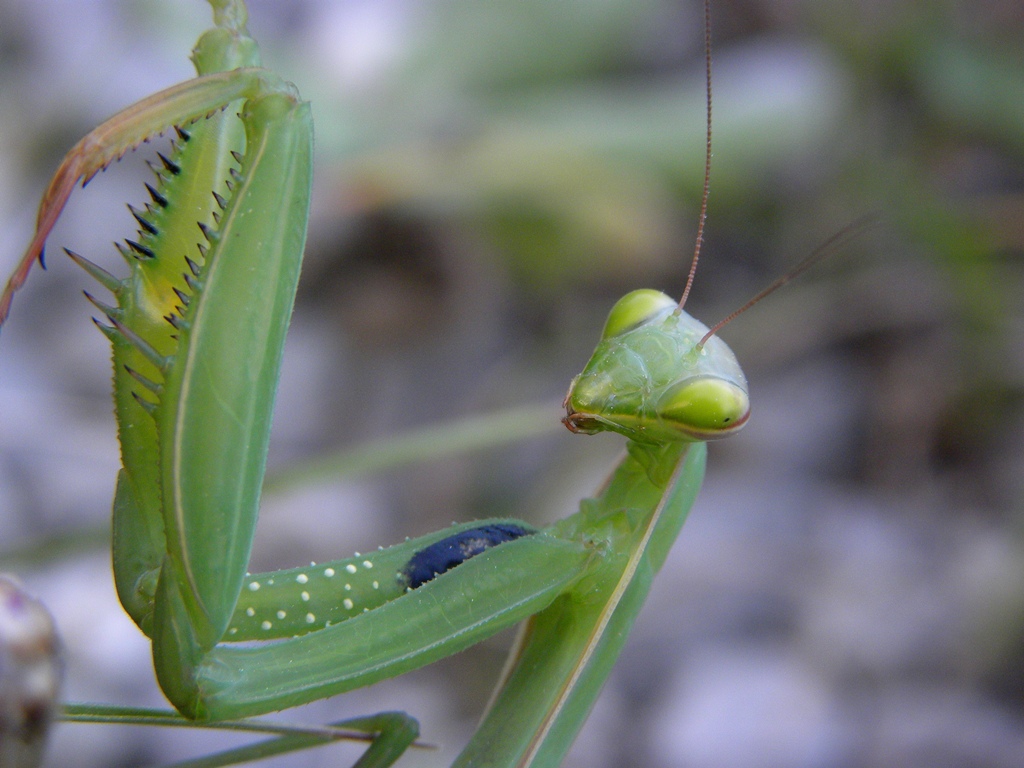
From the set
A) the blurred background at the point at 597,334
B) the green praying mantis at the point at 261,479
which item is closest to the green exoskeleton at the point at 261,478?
the green praying mantis at the point at 261,479

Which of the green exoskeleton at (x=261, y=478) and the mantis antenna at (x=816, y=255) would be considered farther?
the mantis antenna at (x=816, y=255)

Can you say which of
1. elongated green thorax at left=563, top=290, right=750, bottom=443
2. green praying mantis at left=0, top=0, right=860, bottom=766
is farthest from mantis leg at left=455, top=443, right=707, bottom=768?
elongated green thorax at left=563, top=290, right=750, bottom=443

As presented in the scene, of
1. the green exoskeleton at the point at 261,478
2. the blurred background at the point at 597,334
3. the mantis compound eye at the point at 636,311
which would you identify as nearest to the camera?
the green exoskeleton at the point at 261,478

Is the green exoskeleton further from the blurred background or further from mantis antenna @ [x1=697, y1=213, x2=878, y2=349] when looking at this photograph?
the blurred background

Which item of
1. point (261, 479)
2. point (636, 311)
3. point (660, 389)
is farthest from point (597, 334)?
point (261, 479)

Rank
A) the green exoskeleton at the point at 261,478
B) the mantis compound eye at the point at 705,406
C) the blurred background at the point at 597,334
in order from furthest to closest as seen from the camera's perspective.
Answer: the blurred background at the point at 597,334, the mantis compound eye at the point at 705,406, the green exoskeleton at the point at 261,478

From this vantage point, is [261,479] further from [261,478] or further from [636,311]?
[636,311]

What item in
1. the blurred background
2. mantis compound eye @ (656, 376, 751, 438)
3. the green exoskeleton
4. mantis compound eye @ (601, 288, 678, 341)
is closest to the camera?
the green exoskeleton

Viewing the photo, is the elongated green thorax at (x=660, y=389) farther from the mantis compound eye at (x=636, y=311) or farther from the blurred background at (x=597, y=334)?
the blurred background at (x=597, y=334)
